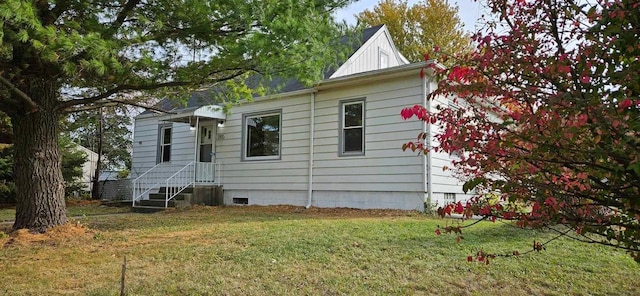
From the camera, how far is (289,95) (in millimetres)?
11336

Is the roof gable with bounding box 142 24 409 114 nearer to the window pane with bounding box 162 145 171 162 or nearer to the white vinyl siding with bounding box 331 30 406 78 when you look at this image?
the white vinyl siding with bounding box 331 30 406 78

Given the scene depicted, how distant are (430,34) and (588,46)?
23.8 meters

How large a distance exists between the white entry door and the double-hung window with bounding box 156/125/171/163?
174 cm

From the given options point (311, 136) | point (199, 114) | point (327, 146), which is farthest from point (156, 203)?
point (327, 146)

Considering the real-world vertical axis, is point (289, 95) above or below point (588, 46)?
above

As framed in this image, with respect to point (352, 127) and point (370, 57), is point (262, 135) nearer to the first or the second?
point (352, 127)

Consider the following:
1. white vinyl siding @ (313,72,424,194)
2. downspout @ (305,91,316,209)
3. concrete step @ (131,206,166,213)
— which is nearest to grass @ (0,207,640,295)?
white vinyl siding @ (313,72,424,194)

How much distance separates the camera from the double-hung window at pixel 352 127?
1018 cm

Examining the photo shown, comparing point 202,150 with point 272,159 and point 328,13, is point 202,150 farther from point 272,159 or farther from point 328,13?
point 328,13

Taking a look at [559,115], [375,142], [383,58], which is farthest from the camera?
[383,58]

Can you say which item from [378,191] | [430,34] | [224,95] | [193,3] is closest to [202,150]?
[224,95]

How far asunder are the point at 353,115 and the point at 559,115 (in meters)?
8.63

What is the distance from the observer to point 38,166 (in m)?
6.16

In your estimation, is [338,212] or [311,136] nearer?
[338,212]
